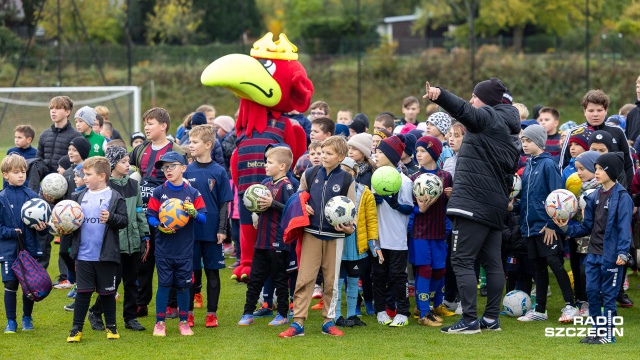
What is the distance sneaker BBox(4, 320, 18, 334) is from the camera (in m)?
7.68

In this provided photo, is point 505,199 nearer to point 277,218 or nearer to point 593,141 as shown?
point 593,141

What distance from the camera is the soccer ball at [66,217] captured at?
276 inches

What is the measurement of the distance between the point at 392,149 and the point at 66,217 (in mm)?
2976

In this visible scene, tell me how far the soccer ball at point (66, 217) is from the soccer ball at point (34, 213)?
0.37 meters

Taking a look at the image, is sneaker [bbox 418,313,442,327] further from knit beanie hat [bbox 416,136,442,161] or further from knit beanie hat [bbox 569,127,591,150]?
knit beanie hat [bbox 569,127,591,150]

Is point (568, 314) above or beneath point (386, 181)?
beneath

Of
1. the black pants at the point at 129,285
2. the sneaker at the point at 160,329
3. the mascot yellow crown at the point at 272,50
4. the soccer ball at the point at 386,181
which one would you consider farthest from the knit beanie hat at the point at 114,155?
the soccer ball at the point at 386,181

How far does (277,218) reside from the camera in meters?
7.91

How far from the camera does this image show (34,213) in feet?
24.3

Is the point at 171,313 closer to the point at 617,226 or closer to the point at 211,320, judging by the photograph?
the point at 211,320

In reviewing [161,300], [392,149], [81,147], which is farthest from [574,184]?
[81,147]

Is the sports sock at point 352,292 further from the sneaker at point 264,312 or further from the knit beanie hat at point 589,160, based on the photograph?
the knit beanie hat at point 589,160

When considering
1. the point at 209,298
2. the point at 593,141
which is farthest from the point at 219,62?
the point at 593,141

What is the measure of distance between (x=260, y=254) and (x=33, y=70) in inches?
846
